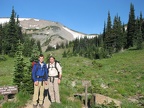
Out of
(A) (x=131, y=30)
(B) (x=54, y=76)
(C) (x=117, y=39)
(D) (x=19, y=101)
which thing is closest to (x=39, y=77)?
(B) (x=54, y=76)

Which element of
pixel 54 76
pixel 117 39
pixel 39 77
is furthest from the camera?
pixel 117 39

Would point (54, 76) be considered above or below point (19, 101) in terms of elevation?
above

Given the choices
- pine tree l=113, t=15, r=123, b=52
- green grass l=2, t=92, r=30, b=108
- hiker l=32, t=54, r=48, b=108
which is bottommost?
green grass l=2, t=92, r=30, b=108

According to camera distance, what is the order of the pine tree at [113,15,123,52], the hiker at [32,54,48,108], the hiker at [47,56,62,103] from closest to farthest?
the hiker at [32,54,48,108], the hiker at [47,56,62,103], the pine tree at [113,15,123,52]

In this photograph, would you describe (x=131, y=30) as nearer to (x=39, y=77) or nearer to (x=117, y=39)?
(x=117, y=39)

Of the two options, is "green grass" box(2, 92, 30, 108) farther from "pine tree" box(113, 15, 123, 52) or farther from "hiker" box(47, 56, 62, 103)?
"pine tree" box(113, 15, 123, 52)

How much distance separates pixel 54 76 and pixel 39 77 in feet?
2.52

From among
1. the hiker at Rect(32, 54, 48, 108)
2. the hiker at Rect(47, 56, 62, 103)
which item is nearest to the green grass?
the hiker at Rect(32, 54, 48, 108)

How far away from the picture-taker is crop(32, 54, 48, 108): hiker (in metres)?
10.4

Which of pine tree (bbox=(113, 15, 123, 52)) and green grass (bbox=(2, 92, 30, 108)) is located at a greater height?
pine tree (bbox=(113, 15, 123, 52))

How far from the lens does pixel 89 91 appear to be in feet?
48.2

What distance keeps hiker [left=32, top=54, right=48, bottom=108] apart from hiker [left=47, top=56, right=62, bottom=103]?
0.36 m

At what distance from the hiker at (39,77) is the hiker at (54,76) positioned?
0.36m

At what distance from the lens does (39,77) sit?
1047cm
